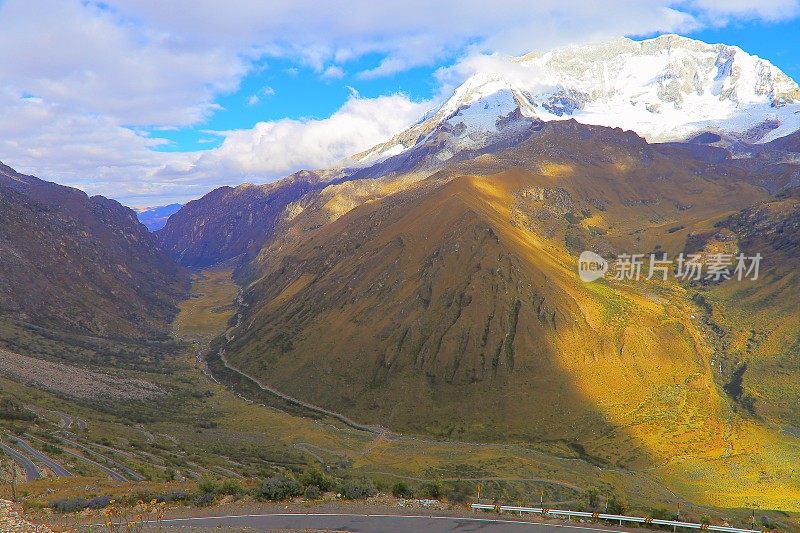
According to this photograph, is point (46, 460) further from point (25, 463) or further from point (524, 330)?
point (524, 330)

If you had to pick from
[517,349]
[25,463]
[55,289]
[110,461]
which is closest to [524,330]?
[517,349]

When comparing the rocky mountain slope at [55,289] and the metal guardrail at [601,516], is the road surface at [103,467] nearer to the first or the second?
the metal guardrail at [601,516]

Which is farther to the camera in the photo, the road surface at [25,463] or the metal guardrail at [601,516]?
the road surface at [25,463]

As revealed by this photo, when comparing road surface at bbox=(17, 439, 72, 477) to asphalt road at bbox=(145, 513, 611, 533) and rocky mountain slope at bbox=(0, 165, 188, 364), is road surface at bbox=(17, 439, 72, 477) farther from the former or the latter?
rocky mountain slope at bbox=(0, 165, 188, 364)

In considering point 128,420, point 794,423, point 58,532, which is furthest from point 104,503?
point 794,423

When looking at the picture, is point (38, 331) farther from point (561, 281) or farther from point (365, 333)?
point (561, 281)

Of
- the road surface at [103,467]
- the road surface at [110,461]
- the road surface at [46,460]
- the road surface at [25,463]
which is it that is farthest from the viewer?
the road surface at [110,461]

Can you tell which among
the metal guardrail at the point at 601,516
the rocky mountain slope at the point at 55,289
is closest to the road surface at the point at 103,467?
the metal guardrail at the point at 601,516
